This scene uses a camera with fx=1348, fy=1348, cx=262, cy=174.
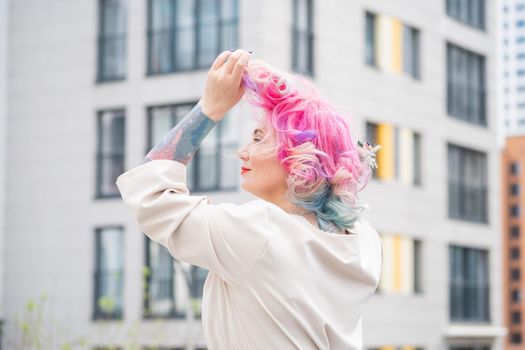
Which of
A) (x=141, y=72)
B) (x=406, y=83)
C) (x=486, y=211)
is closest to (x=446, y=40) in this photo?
(x=406, y=83)

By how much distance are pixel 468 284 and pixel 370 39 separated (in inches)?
335

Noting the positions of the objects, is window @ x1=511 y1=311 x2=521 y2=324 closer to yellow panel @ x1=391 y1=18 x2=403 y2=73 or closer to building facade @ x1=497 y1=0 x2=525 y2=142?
building facade @ x1=497 y1=0 x2=525 y2=142

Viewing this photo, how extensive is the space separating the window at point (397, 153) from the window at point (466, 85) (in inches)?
87.5

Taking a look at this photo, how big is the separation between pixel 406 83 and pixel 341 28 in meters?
3.70

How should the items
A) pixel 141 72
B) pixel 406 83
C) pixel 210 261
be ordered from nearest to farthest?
pixel 210 261
pixel 141 72
pixel 406 83

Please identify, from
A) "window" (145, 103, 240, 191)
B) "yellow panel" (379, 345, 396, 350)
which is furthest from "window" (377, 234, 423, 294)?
"window" (145, 103, 240, 191)

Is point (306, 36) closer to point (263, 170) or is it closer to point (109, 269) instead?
point (109, 269)

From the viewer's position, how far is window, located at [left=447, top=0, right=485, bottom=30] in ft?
125

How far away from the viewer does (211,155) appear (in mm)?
29609

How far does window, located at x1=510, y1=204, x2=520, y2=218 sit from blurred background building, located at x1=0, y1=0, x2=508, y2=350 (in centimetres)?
8843

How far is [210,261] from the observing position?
2938 mm

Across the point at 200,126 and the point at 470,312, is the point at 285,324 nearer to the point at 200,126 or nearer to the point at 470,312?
the point at 200,126

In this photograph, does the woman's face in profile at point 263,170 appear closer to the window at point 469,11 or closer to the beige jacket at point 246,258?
the beige jacket at point 246,258

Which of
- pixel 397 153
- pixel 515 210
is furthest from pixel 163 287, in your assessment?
pixel 515 210
